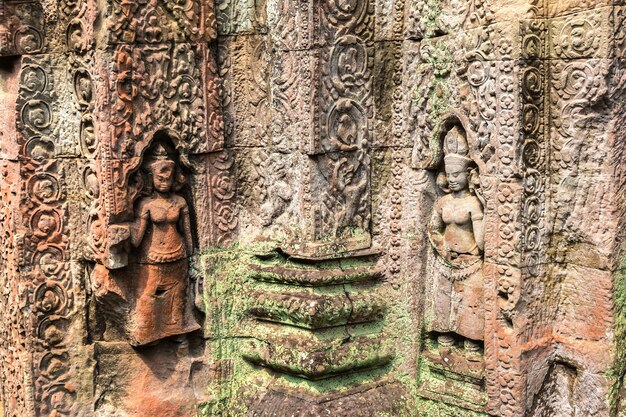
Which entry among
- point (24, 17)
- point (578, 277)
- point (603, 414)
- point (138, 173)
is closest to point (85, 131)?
point (138, 173)

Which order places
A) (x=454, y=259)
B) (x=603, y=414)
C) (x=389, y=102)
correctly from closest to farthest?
(x=603, y=414)
(x=454, y=259)
(x=389, y=102)

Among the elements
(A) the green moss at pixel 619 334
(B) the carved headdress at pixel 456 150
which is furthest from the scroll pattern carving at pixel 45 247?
(A) the green moss at pixel 619 334

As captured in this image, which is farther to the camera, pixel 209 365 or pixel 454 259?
pixel 209 365

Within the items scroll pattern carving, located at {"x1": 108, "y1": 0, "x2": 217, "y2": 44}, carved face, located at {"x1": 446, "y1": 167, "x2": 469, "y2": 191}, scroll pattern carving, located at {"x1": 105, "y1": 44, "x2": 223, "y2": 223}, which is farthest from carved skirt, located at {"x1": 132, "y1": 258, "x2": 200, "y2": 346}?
carved face, located at {"x1": 446, "y1": 167, "x2": 469, "y2": 191}

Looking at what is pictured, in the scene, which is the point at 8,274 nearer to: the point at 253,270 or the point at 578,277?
the point at 253,270

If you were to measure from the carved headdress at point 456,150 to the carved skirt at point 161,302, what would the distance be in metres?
2.12

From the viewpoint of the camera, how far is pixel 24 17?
19.9ft

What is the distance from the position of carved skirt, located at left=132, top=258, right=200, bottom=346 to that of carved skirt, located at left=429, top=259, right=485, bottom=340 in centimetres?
186

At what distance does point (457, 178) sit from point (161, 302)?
2339 millimetres

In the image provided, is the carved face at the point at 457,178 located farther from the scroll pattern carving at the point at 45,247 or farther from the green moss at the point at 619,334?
the scroll pattern carving at the point at 45,247

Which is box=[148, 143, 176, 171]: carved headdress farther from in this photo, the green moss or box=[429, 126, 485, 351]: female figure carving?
the green moss

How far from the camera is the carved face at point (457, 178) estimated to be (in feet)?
18.9

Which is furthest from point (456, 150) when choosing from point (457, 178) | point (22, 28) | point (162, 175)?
point (22, 28)

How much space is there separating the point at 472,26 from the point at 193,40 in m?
2.03
